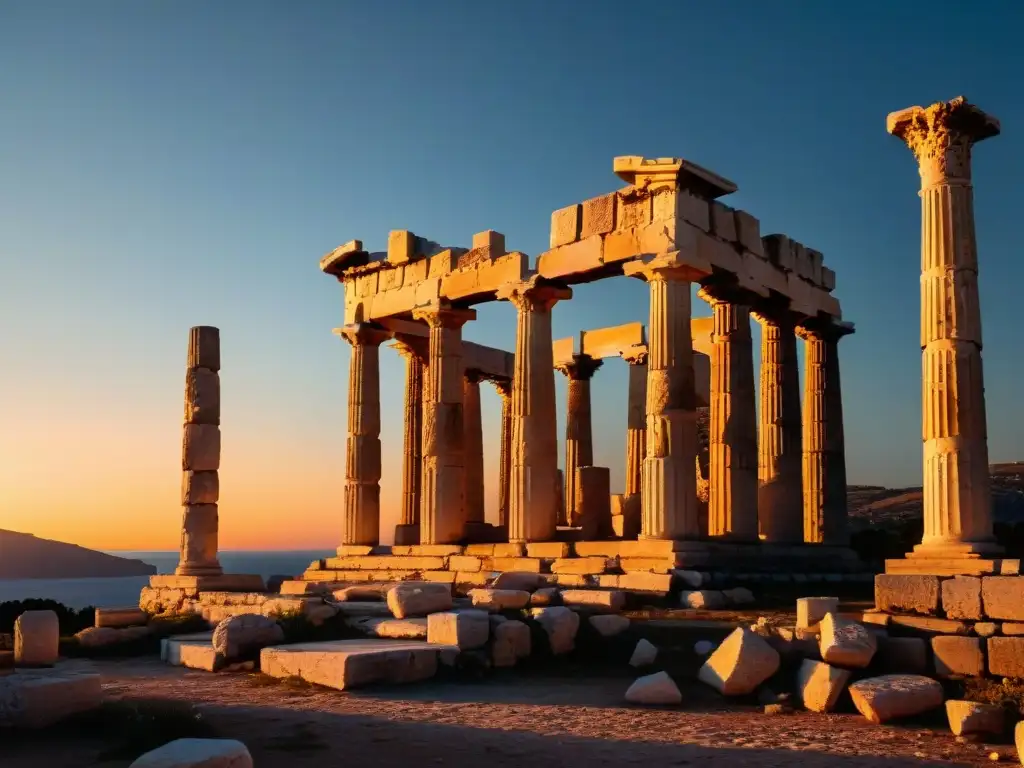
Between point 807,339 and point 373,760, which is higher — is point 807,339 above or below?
above

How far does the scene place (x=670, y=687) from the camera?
11852mm

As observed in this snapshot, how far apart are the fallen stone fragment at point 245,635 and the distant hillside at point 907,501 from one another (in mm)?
36415

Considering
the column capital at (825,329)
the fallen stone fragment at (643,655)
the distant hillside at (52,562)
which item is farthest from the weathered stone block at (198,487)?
the distant hillside at (52,562)

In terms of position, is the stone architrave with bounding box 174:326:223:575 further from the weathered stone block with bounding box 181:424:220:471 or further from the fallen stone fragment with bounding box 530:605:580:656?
the fallen stone fragment with bounding box 530:605:580:656

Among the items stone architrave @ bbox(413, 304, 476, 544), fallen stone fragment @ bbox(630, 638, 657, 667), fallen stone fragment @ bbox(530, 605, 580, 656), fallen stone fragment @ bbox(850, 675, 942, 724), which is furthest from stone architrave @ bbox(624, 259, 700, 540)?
fallen stone fragment @ bbox(850, 675, 942, 724)

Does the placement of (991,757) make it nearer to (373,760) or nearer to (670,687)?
(670,687)

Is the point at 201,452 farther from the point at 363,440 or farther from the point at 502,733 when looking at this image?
the point at 502,733

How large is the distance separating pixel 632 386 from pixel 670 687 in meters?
22.7

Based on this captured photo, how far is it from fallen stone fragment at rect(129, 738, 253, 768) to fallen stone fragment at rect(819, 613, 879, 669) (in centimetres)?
681

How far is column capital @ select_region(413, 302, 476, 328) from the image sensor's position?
90.7 ft

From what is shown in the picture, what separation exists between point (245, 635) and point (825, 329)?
17650 millimetres

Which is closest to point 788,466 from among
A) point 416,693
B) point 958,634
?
point 958,634

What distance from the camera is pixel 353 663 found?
12.4 meters

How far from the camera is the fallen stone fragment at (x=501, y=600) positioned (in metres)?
16.9
